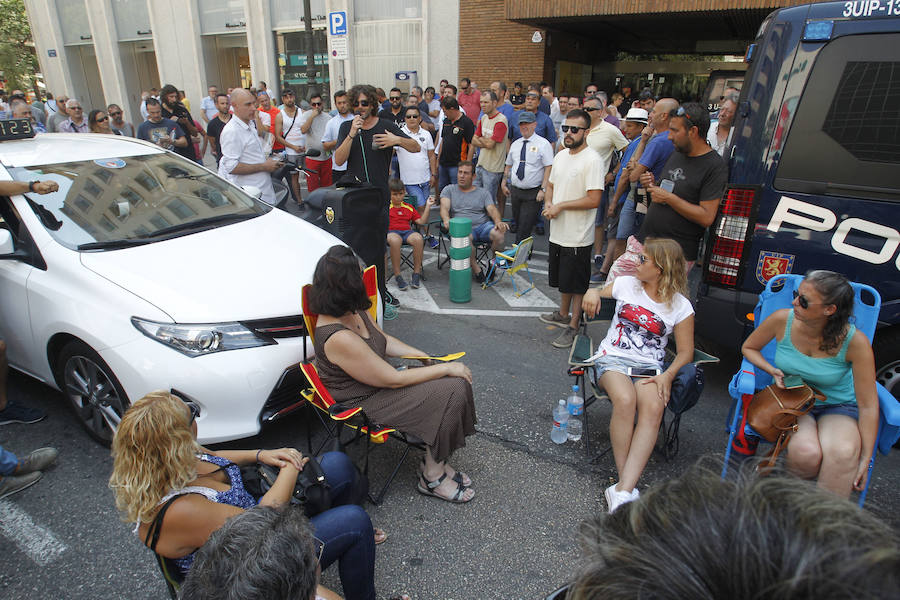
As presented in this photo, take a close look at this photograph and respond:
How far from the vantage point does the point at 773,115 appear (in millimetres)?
3221

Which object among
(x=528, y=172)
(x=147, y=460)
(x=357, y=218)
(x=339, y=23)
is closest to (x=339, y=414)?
(x=147, y=460)

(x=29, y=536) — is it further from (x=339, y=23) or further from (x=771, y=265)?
(x=339, y=23)

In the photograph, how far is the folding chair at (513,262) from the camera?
19.8ft

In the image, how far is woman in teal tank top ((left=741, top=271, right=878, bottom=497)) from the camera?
8.55 feet

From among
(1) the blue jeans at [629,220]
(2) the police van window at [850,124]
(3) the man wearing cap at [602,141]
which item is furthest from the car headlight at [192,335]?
(3) the man wearing cap at [602,141]

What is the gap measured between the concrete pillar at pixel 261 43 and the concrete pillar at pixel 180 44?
2336 mm

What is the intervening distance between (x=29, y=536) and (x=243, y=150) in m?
4.05

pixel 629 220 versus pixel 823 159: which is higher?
pixel 823 159

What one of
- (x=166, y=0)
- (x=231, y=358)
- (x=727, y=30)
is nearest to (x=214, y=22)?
(x=166, y=0)

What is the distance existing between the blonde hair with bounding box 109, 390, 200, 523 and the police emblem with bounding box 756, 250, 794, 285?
3.28 meters

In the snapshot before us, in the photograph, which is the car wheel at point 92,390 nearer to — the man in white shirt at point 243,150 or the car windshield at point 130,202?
the car windshield at point 130,202

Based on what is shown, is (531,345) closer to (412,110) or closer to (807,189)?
(807,189)

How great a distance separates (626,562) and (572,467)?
2694 millimetres

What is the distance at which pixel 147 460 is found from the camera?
176 centimetres
